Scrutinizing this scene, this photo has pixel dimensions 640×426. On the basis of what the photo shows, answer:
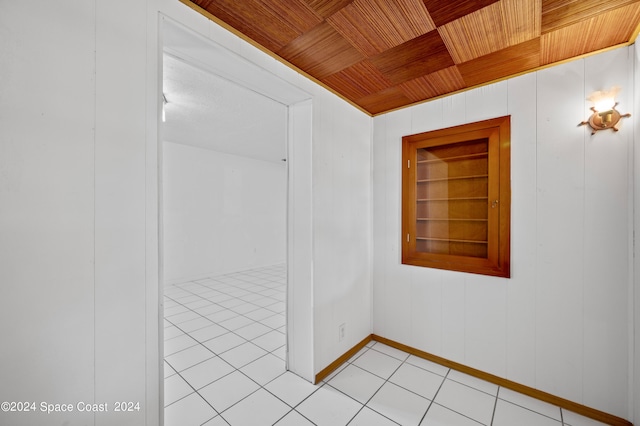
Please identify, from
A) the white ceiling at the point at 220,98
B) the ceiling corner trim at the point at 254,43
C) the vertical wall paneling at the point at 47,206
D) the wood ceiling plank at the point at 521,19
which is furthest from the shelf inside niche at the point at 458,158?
the vertical wall paneling at the point at 47,206

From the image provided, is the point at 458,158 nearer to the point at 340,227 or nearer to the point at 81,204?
the point at 340,227

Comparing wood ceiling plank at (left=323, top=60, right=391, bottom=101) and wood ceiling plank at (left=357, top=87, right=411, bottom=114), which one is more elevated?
wood ceiling plank at (left=323, top=60, right=391, bottom=101)

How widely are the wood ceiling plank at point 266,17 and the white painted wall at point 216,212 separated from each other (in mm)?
2729

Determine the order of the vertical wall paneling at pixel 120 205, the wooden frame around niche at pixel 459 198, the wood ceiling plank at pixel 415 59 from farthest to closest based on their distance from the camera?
the wooden frame around niche at pixel 459 198
the wood ceiling plank at pixel 415 59
the vertical wall paneling at pixel 120 205

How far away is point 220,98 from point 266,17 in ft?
5.42

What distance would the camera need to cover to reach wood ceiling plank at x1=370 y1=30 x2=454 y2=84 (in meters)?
1.65

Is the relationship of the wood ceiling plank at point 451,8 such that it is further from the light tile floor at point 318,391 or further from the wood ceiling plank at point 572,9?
the light tile floor at point 318,391

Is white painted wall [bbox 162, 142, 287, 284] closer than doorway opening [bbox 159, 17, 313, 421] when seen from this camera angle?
No

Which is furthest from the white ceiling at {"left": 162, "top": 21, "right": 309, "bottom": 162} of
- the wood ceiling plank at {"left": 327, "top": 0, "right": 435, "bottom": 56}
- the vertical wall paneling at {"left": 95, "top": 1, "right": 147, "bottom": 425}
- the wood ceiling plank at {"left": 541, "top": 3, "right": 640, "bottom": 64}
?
the wood ceiling plank at {"left": 541, "top": 3, "right": 640, "bottom": 64}

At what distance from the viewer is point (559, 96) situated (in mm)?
1850

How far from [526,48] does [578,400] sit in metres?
2.51

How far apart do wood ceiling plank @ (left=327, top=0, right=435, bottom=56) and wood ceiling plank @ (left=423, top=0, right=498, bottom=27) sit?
0.04m

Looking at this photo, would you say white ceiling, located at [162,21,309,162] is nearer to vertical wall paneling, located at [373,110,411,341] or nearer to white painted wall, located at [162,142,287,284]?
white painted wall, located at [162,142,287,284]

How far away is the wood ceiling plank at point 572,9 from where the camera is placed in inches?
51.5
